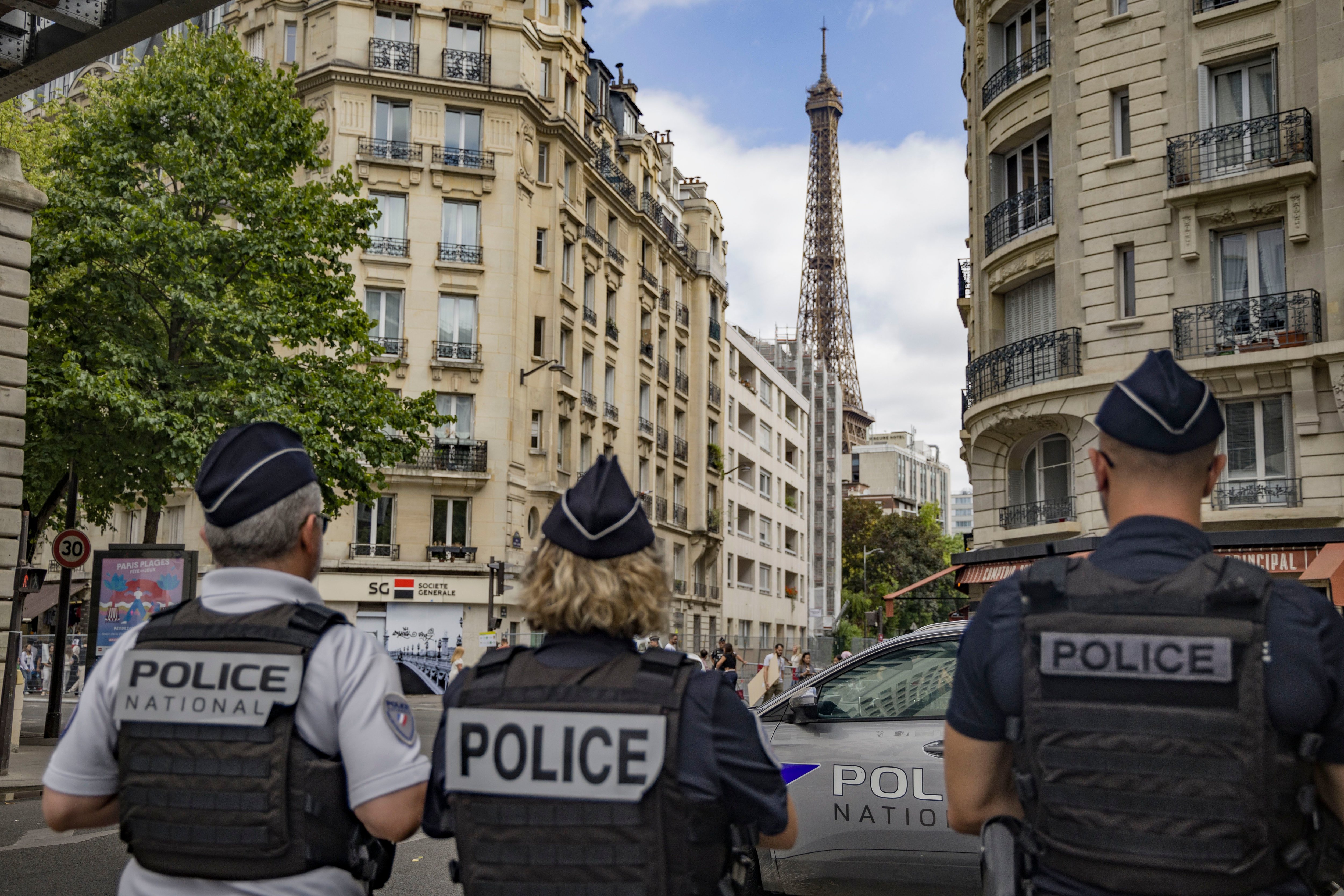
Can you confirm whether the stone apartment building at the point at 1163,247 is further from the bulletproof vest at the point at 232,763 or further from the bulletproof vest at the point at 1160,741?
the bulletproof vest at the point at 232,763

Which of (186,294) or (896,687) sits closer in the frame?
(896,687)

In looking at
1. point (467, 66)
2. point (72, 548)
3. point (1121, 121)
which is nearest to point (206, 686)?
point (72, 548)

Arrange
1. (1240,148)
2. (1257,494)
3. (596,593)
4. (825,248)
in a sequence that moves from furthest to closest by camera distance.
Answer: (825,248)
(1240,148)
(1257,494)
(596,593)

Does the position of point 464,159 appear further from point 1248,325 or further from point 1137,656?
point 1137,656

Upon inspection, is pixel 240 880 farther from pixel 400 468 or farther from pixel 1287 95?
pixel 400 468

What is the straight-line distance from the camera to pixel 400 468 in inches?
1443

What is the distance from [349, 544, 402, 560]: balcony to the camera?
3647 centimetres

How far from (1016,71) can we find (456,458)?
21.2 meters

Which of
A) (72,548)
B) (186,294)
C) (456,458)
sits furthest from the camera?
(456,458)

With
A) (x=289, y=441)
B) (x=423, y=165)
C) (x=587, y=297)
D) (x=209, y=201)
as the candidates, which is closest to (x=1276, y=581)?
(x=289, y=441)

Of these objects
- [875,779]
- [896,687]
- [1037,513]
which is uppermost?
[1037,513]

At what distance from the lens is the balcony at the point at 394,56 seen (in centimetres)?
3809

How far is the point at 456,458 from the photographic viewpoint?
37812mm

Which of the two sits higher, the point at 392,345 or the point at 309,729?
the point at 392,345
